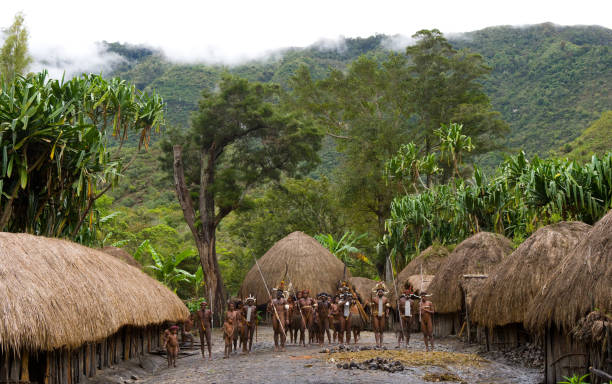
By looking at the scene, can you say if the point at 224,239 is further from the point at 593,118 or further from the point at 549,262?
the point at 549,262

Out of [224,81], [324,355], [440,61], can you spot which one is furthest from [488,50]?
[324,355]

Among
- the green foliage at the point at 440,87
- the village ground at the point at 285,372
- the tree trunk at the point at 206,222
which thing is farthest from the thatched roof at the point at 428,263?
the green foliage at the point at 440,87

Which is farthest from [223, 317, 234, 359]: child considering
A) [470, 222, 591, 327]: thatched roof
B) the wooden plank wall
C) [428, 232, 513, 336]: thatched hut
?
the wooden plank wall

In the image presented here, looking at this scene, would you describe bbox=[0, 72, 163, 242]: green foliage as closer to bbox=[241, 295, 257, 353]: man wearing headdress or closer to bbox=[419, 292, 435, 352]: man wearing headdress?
bbox=[241, 295, 257, 353]: man wearing headdress

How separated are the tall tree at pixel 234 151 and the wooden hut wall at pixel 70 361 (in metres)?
11.4

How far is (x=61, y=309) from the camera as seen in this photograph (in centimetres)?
885

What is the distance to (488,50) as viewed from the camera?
5941cm

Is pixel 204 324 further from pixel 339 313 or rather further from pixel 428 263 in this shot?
pixel 428 263

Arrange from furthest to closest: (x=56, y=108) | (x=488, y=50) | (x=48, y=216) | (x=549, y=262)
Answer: (x=488, y=50), (x=48, y=216), (x=56, y=108), (x=549, y=262)

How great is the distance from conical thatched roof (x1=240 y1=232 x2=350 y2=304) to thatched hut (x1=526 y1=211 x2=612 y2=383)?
44.9 feet

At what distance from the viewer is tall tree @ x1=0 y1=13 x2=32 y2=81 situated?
17.0 metres

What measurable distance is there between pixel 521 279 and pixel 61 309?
891 centimetres

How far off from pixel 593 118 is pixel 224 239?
2763 centimetres

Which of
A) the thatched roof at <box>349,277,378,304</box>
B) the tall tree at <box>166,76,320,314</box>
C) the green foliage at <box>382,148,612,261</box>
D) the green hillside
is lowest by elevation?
the thatched roof at <box>349,277,378,304</box>
